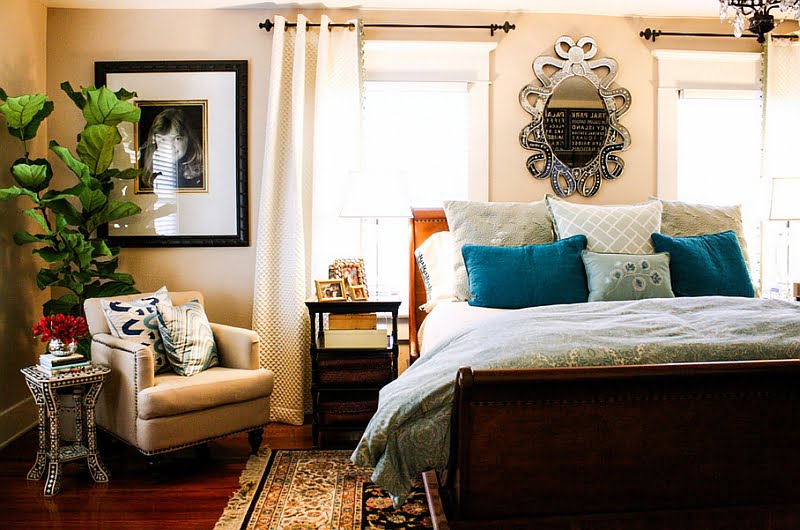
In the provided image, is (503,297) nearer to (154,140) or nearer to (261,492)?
(261,492)

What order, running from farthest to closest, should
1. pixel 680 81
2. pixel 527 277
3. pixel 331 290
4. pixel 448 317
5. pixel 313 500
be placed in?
pixel 680 81 < pixel 331 290 < pixel 527 277 < pixel 448 317 < pixel 313 500

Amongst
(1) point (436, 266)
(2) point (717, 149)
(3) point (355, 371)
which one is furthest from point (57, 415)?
(2) point (717, 149)

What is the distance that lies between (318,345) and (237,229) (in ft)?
3.20

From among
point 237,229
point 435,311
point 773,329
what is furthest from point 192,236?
point 773,329

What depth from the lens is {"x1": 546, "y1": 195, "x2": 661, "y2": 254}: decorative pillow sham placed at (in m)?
3.41

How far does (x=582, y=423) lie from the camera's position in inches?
75.5

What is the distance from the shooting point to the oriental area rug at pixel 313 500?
8.44 feet

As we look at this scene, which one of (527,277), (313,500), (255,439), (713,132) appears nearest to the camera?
(313,500)

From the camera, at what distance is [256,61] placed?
4051 mm

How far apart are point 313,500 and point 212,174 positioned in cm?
214

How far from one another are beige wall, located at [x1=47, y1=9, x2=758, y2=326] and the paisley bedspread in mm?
2043

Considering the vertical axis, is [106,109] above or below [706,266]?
above

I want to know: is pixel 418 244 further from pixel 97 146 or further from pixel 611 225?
pixel 97 146

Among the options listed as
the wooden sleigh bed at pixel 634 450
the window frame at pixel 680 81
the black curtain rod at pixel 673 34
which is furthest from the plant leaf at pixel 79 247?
the black curtain rod at pixel 673 34
